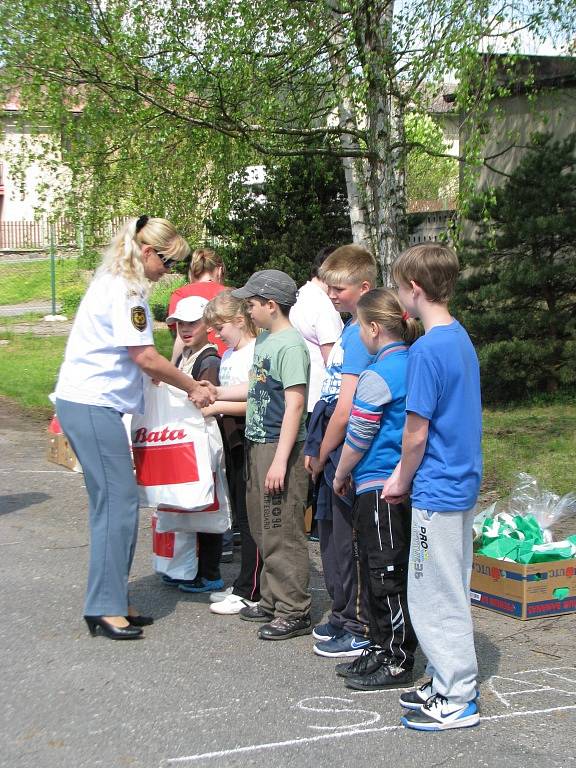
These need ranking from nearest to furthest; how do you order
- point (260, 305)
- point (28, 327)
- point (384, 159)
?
point (260, 305) → point (384, 159) → point (28, 327)

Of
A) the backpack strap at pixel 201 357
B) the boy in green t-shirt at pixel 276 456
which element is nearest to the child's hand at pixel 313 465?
the boy in green t-shirt at pixel 276 456

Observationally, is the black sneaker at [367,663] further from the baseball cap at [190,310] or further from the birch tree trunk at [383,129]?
the birch tree trunk at [383,129]

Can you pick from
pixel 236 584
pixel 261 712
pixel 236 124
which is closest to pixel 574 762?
pixel 261 712

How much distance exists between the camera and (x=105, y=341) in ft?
15.7

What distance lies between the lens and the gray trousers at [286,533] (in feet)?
16.1

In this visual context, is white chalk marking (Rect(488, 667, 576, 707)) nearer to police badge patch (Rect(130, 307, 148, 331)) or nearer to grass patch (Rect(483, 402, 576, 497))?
police badge patch (Rect(130, 307, 148, 331))

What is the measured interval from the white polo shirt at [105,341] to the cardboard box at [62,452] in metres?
3.96

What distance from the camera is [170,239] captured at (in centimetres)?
500

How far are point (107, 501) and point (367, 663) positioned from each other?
4.99 feet

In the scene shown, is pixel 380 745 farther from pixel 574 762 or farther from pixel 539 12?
pixel 539 12

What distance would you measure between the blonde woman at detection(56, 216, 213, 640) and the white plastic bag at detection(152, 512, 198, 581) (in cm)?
76

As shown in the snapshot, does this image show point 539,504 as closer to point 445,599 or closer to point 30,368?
point 445,599

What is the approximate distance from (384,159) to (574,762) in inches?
288

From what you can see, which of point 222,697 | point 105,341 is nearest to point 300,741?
point 222,697
